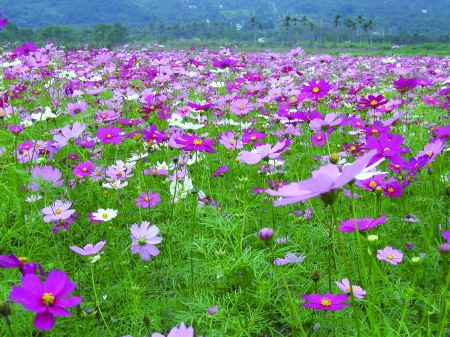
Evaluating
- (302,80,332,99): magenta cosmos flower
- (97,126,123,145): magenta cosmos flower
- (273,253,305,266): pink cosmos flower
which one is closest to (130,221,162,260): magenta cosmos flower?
(273,253,305,266): pink cosmos flower

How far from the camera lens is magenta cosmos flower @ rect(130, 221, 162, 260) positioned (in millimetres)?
1251

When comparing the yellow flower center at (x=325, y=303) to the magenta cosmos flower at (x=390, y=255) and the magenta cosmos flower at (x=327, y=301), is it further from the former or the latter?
the magenta cosmos flower at (x=390, y=255)

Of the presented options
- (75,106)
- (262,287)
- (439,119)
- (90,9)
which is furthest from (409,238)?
(90,9)

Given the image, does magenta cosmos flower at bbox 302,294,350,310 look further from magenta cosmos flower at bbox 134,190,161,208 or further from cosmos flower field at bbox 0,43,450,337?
magenta cosmos flower at bbox 134,190,161,208

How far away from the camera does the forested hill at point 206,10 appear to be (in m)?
65.5

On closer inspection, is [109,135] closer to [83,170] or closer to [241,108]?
[83,170]

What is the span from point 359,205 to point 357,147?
295 mm

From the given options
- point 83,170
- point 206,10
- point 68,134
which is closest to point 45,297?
point 68,134

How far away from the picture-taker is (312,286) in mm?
1367

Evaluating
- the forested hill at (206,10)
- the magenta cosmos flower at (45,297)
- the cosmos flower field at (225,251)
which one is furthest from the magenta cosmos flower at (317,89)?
the forested hill at (206,10)

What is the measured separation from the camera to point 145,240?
4.11 ft

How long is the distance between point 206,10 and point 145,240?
123830mm

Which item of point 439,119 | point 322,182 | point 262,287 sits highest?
point 322,182

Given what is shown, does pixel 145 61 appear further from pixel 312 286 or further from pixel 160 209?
pixel 312 286
